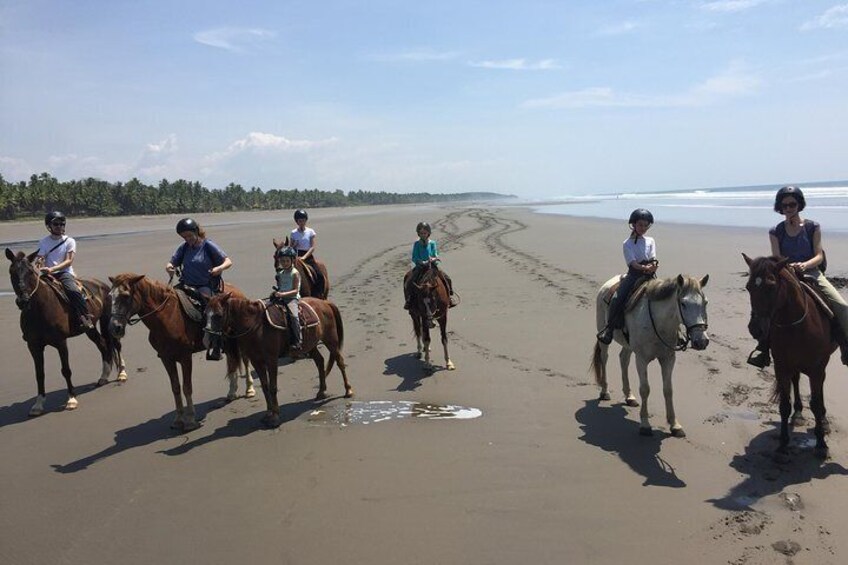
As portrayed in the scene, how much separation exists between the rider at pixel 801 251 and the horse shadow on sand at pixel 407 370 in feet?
14.4

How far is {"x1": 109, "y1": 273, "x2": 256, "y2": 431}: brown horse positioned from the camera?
5.75 metres

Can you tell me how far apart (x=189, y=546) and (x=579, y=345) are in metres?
7.12

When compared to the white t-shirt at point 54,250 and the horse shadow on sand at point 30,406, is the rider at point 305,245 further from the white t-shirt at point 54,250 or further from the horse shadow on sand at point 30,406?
the horse shadow on sand at point 30,406

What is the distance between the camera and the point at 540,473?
195 inches

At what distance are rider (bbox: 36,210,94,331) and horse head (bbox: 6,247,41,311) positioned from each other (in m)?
0.30

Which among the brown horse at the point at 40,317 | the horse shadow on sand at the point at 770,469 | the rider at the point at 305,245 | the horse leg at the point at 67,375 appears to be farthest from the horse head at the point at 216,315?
the horse shadow on sand at the point at 770,469

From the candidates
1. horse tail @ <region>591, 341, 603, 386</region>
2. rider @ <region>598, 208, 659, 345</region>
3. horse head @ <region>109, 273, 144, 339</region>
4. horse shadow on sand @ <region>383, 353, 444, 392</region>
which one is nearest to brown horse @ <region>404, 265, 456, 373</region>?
horse shadow on sand @ <region>383, 353, 444, 392</region>

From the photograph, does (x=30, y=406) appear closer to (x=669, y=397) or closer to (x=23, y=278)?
(x=23, y=278)

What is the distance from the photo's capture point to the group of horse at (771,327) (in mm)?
4914

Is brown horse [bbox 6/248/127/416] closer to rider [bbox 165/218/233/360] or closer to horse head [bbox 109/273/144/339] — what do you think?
rider [bbox 165/218/233/360]

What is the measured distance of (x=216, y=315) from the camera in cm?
593

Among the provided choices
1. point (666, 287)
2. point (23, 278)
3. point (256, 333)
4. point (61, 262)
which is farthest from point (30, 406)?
point (666, 287)

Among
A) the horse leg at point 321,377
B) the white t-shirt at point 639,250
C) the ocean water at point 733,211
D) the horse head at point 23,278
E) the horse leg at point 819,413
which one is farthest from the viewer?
the ocean water at point 733,211

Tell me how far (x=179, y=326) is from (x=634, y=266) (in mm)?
5731
